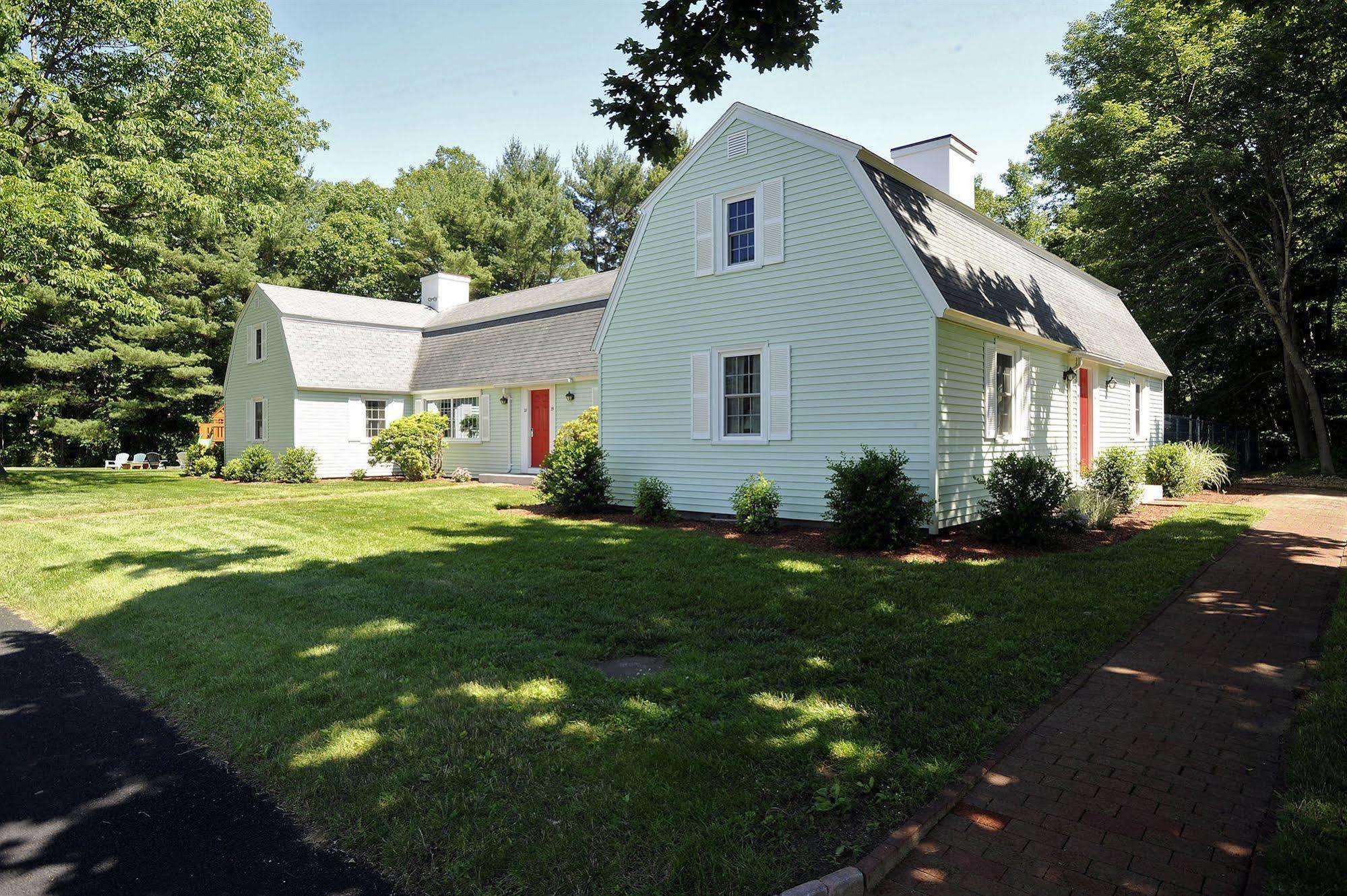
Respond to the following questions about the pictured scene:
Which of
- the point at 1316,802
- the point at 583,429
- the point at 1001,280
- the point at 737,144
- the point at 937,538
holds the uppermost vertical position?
the point at 737,144

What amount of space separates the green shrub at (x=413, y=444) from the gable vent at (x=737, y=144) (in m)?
12.1

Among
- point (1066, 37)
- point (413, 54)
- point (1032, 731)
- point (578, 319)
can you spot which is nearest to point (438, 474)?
point (578, 319)

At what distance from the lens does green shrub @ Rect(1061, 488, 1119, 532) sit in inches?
426

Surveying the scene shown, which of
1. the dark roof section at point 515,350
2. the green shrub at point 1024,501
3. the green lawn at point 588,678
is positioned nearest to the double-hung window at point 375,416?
the dark roof section at point 515,350

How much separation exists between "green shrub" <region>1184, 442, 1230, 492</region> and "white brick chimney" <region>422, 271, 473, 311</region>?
22.2 metres

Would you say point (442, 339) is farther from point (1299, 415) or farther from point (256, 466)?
point (1299, 415)

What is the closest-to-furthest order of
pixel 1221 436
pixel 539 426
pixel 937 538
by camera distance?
pixel 937 538 < pixel 539 426 < pixel 1221 436

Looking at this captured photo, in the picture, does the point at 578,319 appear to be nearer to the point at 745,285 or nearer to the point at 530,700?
the point at 745,285

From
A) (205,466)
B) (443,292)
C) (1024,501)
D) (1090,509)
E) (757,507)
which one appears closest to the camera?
(1024,501)

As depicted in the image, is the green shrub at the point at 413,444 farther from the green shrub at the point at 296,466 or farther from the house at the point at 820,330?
the house at the point at 820,330

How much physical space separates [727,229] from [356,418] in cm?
1466

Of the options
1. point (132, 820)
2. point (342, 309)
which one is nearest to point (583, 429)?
point (342, 309)

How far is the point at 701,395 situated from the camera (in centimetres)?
1212

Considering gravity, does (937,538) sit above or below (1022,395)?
below
